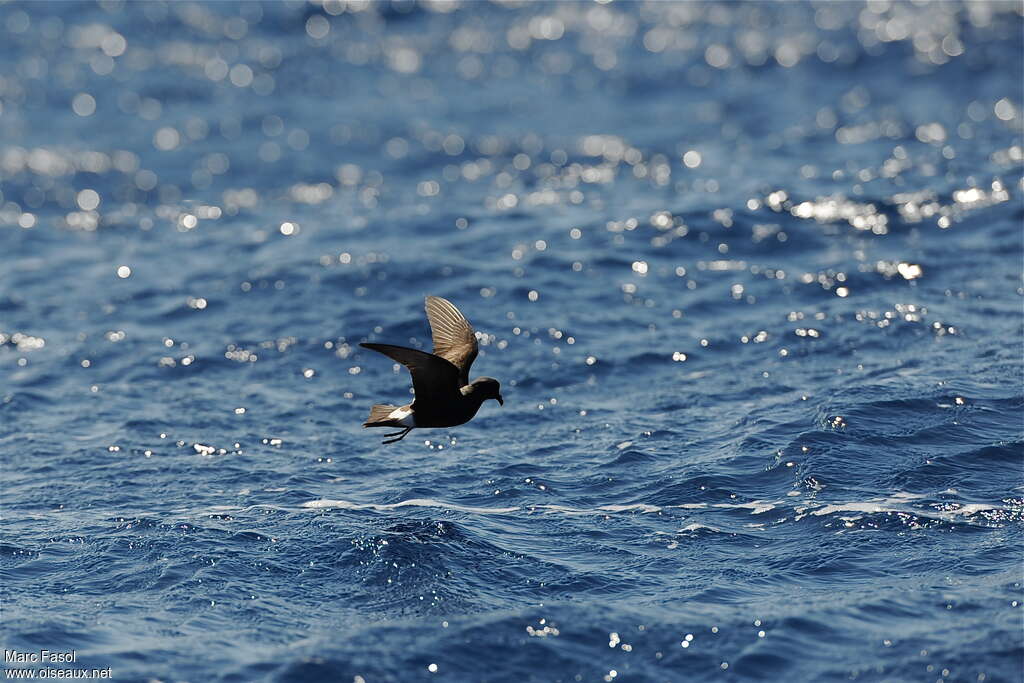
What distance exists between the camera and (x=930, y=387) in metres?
13.6

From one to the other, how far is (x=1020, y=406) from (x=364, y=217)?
41.1 ft

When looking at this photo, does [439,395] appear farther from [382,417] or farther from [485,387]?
[382,417]

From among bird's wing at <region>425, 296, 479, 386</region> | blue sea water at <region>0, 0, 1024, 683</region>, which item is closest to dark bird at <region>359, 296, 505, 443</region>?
bird's wing at <region>425, 296, 479, 386</region>

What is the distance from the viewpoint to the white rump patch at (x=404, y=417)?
10719 millimetres

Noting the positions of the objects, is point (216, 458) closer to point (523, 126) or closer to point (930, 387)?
point (930, 387)

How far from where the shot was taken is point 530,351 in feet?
53.0

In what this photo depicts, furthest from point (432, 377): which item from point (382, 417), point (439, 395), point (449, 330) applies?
point (449, 330)

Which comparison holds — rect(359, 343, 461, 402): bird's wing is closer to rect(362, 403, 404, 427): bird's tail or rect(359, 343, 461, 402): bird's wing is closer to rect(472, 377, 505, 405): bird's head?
rect(472, 377, 505, 405): bird's head

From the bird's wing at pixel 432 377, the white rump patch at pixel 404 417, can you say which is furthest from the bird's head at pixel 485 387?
the white rump patch at pixel 404 417

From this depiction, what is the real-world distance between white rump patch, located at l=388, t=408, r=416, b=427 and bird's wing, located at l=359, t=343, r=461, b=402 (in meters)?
0.16

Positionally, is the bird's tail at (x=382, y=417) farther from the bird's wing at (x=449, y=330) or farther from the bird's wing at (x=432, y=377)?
the bird's wing at (x=449, y=330)

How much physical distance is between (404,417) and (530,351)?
5.57 metres

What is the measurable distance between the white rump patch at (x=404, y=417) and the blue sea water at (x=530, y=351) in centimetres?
103

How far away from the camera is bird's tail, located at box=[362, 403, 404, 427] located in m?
10.7
